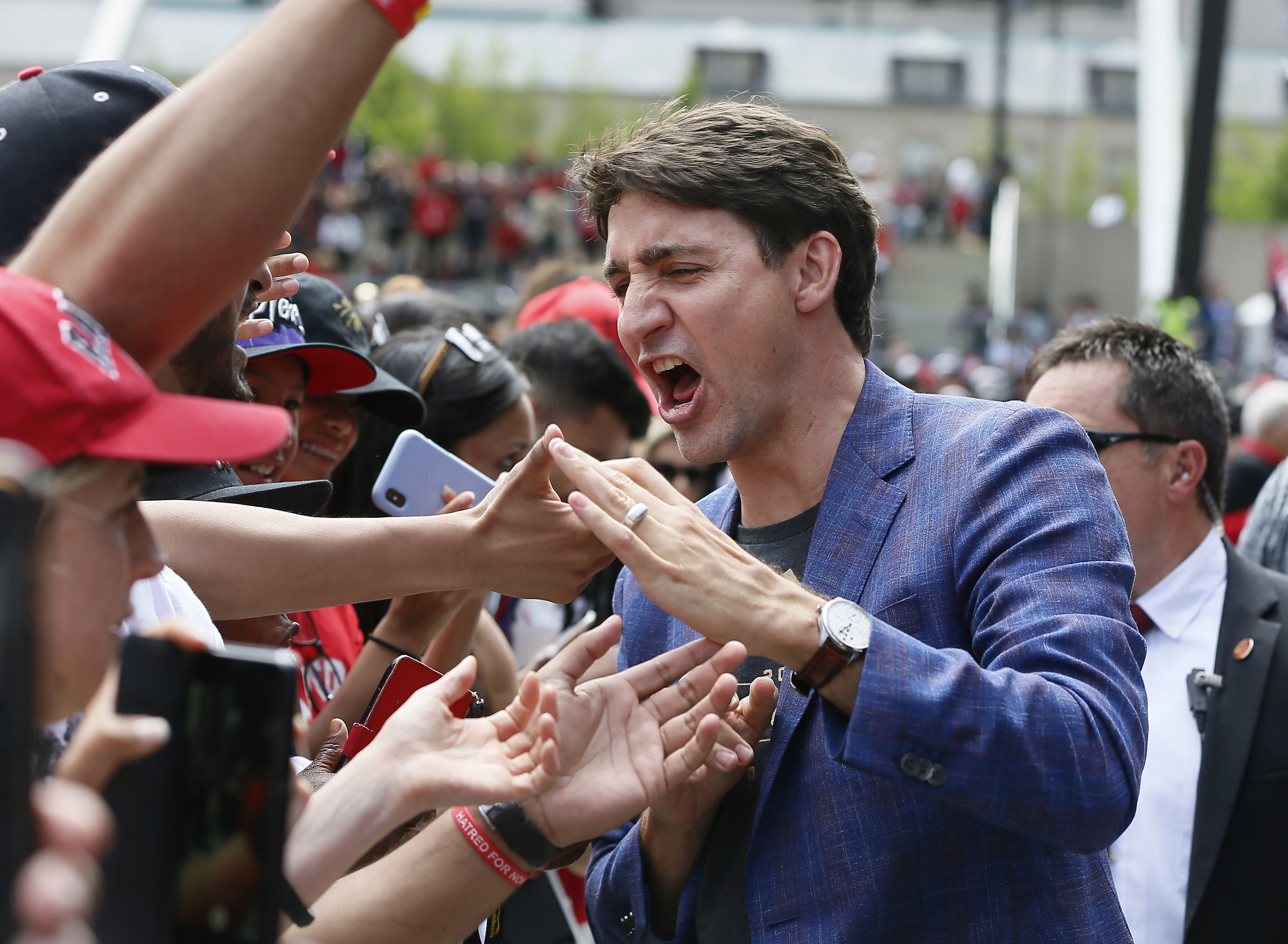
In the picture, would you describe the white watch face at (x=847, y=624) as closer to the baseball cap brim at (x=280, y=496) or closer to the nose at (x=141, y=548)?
the nose at (x=141, y=548)

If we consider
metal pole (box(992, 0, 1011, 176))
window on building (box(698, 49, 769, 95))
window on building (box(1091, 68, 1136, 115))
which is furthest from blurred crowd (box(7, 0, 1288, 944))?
window on building (box(1091, 68, 1136, 115))

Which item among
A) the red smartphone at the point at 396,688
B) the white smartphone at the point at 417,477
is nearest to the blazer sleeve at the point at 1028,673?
the red smartphone at the point at 396,688

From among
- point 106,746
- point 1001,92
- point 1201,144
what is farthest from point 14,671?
point 1001,92

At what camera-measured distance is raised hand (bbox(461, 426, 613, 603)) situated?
2.28m

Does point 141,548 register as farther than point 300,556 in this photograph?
No

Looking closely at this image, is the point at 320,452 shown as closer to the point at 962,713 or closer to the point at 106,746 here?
the point at 962,713

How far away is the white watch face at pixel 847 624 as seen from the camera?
1.74 m

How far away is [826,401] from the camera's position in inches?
Result: 92.4

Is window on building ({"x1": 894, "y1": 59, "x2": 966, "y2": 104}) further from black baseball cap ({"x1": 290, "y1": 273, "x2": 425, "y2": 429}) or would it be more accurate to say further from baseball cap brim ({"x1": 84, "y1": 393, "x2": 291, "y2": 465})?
baseball cap brim ({"x1": 84, "y1": 393, "x2": 291, "y2": 465})

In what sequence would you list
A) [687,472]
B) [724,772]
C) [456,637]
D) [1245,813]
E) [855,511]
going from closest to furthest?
[724,772], [855,511], [1245,813], [456,637], [687,472]

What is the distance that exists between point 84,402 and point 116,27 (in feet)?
62.6

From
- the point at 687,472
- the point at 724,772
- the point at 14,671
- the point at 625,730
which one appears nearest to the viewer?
the point at 14,671

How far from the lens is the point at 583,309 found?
5277 millimetres

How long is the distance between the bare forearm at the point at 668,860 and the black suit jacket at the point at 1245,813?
133 centimetres
